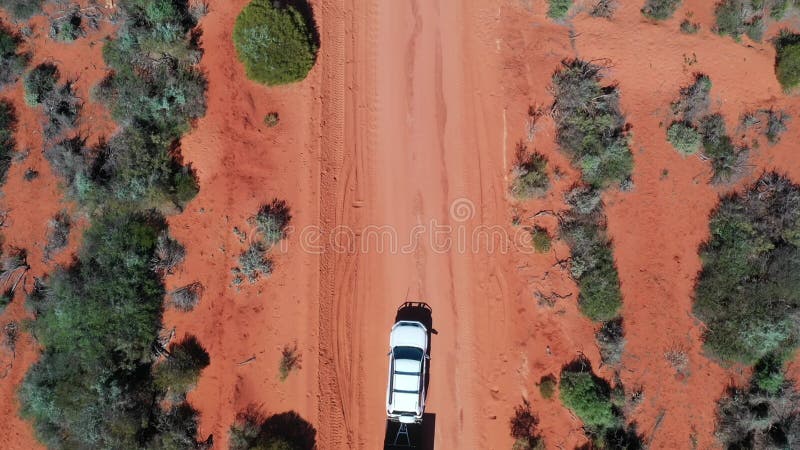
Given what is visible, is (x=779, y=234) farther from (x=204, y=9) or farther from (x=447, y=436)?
(x=204, y=9)

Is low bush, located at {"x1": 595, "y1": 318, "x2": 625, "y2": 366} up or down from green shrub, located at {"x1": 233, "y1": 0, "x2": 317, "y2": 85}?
down

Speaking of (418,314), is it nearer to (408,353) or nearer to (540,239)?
(408,353)

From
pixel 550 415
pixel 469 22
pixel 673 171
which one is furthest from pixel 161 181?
pixel 673 171

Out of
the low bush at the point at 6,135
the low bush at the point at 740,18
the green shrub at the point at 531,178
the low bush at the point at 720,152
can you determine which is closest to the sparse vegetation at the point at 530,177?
the green shrub at the point at 531,178

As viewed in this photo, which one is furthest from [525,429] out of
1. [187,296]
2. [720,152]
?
[187,296]

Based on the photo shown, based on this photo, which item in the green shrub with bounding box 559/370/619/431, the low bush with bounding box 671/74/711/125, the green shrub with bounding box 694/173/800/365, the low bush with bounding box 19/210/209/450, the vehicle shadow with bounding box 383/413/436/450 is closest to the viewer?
the low bush with bounding box 19/210/209/450

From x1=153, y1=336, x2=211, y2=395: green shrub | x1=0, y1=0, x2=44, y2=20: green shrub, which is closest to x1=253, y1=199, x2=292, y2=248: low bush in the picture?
x1=153, y1=336, x2=211, y2=395: green shrub

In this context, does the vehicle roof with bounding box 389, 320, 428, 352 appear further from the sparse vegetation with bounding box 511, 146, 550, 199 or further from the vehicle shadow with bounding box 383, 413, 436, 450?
the sparse vegetation with bounding box 511, 146, 550, 199
